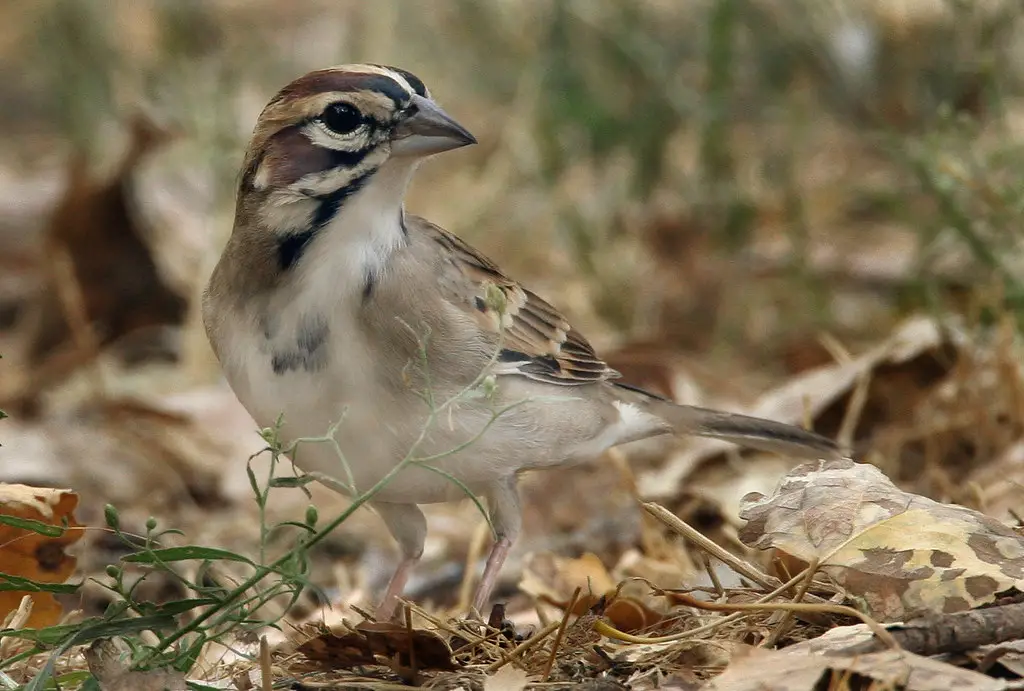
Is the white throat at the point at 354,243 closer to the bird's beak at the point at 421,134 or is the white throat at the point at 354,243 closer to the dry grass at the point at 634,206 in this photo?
the bird's beak at the point at 421,134

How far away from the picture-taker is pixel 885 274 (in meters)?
7.29

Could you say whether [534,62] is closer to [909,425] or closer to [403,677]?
[909,425]

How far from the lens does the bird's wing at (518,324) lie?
3734 millimetres

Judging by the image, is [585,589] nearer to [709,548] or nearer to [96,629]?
[709,548]

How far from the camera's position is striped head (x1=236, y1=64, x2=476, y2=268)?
334 cm

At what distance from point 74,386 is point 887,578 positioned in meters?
4.74

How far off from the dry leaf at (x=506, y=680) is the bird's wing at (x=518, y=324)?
102cm

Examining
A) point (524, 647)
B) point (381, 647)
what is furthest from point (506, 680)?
point (381, 647)

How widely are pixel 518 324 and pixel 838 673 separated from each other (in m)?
1.72

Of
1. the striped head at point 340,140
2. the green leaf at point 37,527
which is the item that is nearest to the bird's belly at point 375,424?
the striped head at point 340,140

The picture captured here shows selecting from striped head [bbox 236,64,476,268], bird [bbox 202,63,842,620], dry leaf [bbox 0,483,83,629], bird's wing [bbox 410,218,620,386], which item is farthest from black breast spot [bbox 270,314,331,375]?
dry leaf [bbox 0,483,83,629]

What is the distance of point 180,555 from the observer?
256cm

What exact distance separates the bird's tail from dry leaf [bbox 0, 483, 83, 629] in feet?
5.71

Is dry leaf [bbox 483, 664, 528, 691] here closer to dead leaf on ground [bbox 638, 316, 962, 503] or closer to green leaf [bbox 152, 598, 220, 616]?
green leaf [bbox 152, 598, 220, 616]
